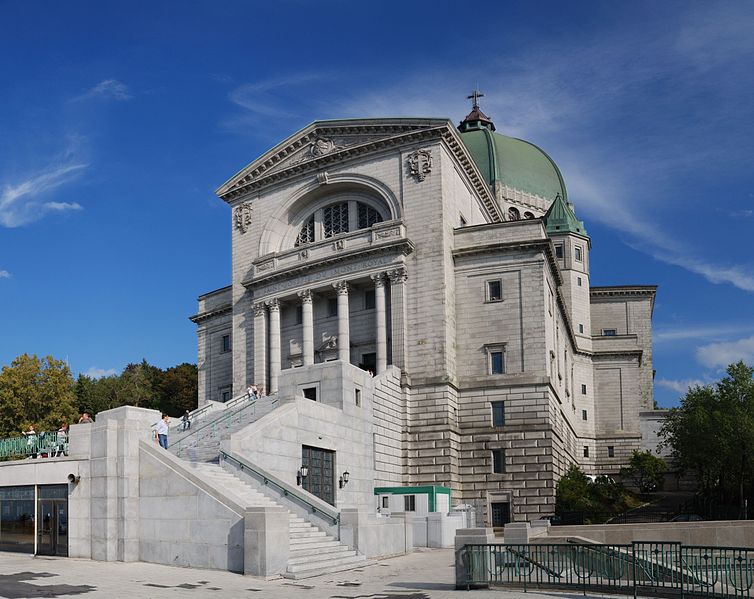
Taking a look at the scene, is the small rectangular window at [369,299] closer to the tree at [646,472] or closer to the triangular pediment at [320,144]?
the triangular pediment at [320,144]

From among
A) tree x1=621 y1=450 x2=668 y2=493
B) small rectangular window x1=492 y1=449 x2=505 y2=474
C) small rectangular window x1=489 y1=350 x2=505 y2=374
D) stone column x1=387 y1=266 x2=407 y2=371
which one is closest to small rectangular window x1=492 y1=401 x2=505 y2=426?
small rectangular window x1=492 y1=449 x2=505 y2=474

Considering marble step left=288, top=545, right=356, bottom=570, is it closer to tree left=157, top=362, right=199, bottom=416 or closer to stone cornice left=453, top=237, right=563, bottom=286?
stone cornice left=453, top=237, right=563, bottom=286

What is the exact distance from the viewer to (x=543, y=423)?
170 ft

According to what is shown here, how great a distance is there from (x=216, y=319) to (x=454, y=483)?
83.7 feet

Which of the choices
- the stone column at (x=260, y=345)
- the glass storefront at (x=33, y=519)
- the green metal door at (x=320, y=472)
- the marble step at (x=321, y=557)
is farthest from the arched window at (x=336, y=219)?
the marble step at (x=321, y=557)

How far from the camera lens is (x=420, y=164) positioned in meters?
54.6

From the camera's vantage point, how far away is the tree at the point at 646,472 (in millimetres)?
70750

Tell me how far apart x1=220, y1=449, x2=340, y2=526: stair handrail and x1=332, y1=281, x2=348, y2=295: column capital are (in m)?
25.1

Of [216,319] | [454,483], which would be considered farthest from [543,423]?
[216,319]

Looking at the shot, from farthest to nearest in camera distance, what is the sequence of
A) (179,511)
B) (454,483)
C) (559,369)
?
(559,369)
(454,483)
(179,511)

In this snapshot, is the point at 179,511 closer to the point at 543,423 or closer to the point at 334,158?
the point at 543,423

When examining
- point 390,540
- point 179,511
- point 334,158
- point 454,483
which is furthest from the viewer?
point 334,158

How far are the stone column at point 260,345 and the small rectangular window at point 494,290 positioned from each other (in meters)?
15.6

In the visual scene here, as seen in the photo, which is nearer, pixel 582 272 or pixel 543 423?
pixel 543 423
